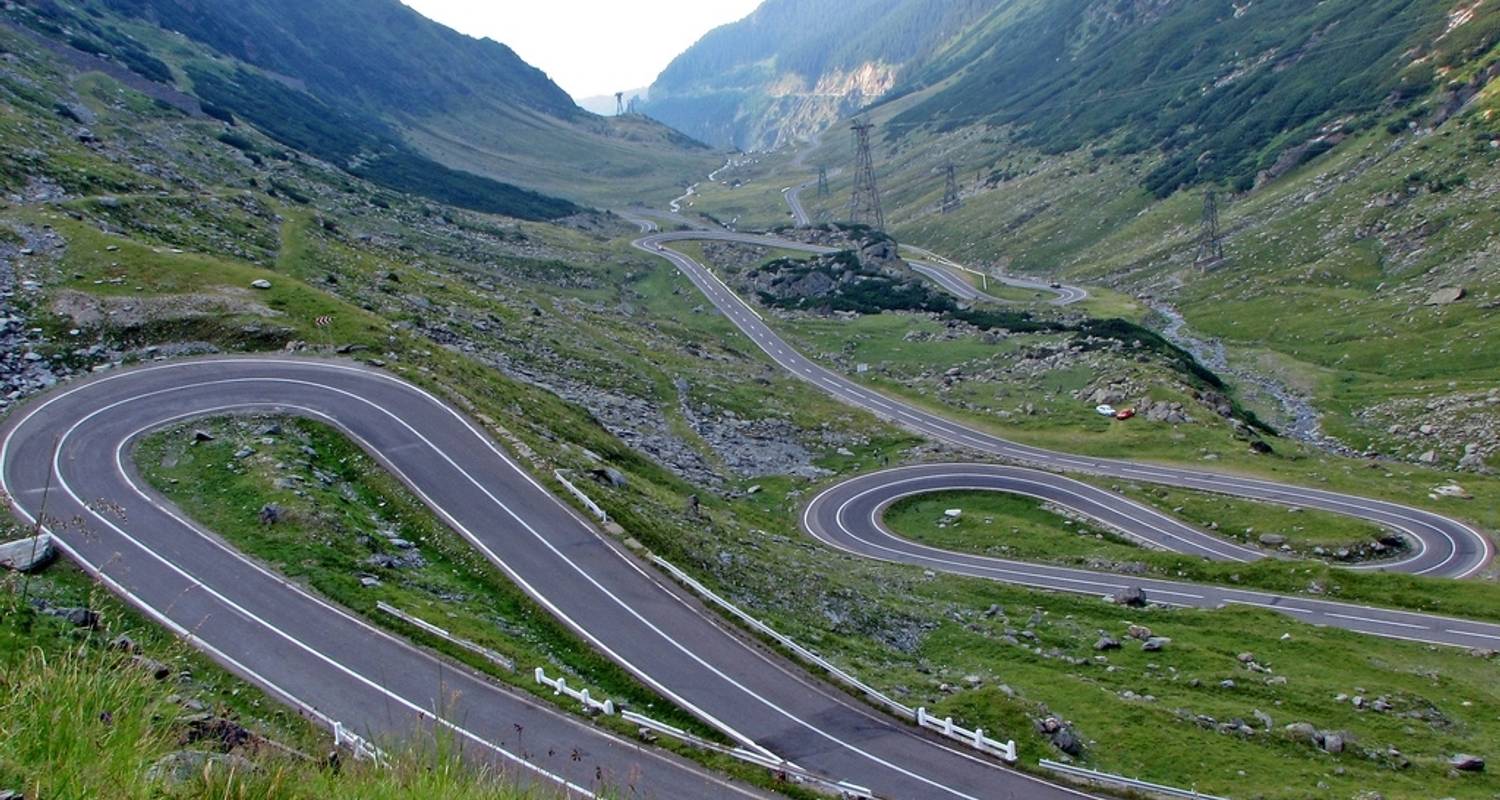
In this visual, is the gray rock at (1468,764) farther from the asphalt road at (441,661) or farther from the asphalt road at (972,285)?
Result: the asphalt road at (972,285)

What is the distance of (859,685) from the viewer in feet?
88.9

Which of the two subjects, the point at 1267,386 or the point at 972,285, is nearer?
the point at 1267,386

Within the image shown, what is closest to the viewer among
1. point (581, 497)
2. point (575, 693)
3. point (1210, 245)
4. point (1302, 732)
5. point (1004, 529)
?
point (575, 693)

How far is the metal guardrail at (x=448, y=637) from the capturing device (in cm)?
2502

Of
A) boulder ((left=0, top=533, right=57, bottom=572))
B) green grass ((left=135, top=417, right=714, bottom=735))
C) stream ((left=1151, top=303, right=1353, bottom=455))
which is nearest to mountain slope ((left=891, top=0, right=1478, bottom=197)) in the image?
stream ((left=1151, top=303, right=1353, bottom=455))

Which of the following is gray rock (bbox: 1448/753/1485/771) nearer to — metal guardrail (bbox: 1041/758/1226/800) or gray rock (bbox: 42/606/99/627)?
metal guardrail (bbox: 1041/758/1226/800)

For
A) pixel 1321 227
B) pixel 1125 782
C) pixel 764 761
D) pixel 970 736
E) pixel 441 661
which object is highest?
pixel 1321 227

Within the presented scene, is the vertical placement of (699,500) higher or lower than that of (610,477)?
higher

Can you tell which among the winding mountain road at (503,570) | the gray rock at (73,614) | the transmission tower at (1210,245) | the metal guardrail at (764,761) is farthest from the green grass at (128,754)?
the transmission tower at (1210,245)

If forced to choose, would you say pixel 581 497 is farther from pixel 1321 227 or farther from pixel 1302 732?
pixel 1321 227

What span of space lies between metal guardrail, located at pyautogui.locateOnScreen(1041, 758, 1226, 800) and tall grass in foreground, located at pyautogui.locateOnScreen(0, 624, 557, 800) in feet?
69.4

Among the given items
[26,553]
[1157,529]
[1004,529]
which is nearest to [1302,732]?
[1004,529]

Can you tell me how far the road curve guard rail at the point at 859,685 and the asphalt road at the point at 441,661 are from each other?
0.44 meters

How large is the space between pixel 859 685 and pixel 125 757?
23631 millimetres
